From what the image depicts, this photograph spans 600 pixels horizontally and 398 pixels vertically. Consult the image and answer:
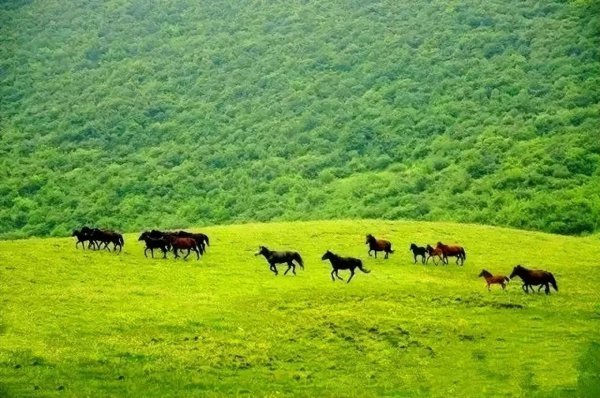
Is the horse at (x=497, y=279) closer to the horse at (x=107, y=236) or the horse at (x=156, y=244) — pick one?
the horse at (x=156, y=244)

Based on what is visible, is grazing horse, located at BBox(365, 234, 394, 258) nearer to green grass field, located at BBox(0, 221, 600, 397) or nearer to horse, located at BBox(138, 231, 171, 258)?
green grass field, located at BBox(0, 221, 600, 397)

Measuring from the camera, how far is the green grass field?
19.1 meters

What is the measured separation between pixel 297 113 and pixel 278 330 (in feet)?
246

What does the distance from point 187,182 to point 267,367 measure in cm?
6441

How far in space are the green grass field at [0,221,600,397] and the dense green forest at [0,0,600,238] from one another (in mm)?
34317

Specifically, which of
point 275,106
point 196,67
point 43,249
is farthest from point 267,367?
point 196,67

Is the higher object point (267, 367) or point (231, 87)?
point (231, 87)

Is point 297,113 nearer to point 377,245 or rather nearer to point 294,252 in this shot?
point 377,245

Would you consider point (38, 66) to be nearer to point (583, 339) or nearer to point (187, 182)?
point (187, 182)

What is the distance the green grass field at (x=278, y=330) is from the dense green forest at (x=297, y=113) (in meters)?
34.3

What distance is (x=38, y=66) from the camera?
112438mm

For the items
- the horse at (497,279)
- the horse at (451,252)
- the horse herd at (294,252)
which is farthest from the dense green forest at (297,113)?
the horse at (497,279)

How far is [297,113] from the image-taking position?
96.1 meters

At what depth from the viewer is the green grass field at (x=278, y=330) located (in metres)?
19.1
